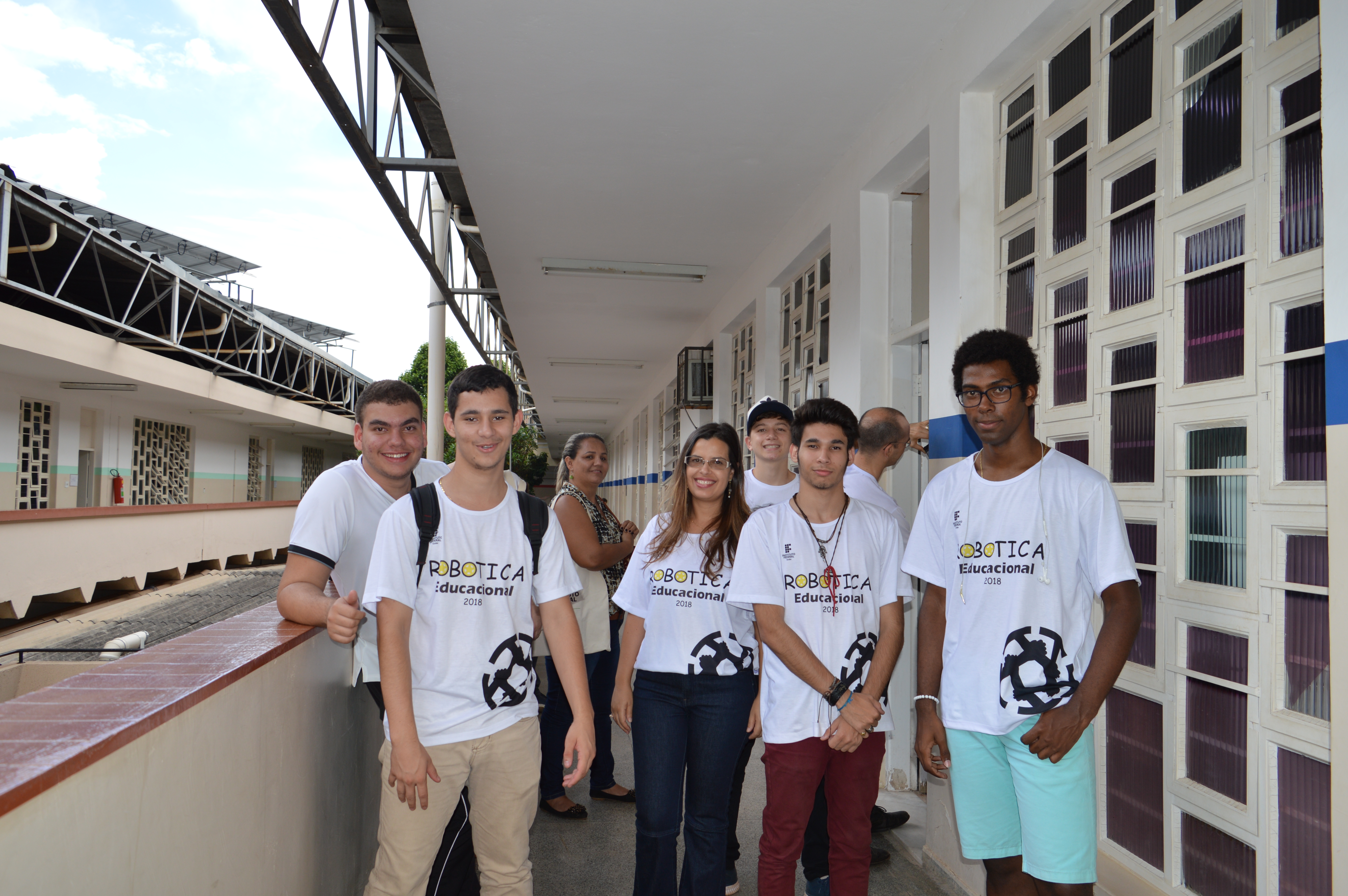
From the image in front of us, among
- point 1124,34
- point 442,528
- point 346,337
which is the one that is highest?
point 346,337

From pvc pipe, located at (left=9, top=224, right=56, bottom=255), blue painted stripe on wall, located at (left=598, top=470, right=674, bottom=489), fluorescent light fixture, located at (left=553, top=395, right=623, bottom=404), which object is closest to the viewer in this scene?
pvc pipe, located at (left=9, top=224, right=56, bottom=255)

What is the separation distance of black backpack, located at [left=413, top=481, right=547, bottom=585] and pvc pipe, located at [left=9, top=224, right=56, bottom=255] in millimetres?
14123

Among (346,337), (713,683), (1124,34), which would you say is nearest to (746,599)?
Answer: (713,683)

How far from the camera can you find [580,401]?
21.5 meters

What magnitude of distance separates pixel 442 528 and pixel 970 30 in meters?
3.18

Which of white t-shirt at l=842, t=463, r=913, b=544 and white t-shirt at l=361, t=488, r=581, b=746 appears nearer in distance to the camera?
white t-shirt at l=361, t=488, r=581, b=746

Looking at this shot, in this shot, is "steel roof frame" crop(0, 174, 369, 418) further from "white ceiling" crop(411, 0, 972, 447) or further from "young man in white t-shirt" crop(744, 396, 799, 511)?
"young man in white t-shirt" crop(744, 396, 799, 511)

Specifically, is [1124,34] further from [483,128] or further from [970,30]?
[483,128]

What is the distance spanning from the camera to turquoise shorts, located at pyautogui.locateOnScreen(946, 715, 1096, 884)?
2.05 metres

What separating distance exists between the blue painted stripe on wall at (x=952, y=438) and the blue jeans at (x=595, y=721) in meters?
1.76

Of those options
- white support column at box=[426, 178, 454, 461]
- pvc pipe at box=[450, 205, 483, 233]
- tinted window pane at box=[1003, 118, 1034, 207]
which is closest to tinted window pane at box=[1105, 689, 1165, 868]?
tinted window pane at box=[1003, 118, 1034, 207]

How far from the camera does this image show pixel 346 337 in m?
44.1

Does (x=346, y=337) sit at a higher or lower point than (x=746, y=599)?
higher

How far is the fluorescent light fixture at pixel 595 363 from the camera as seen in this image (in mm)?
14531
